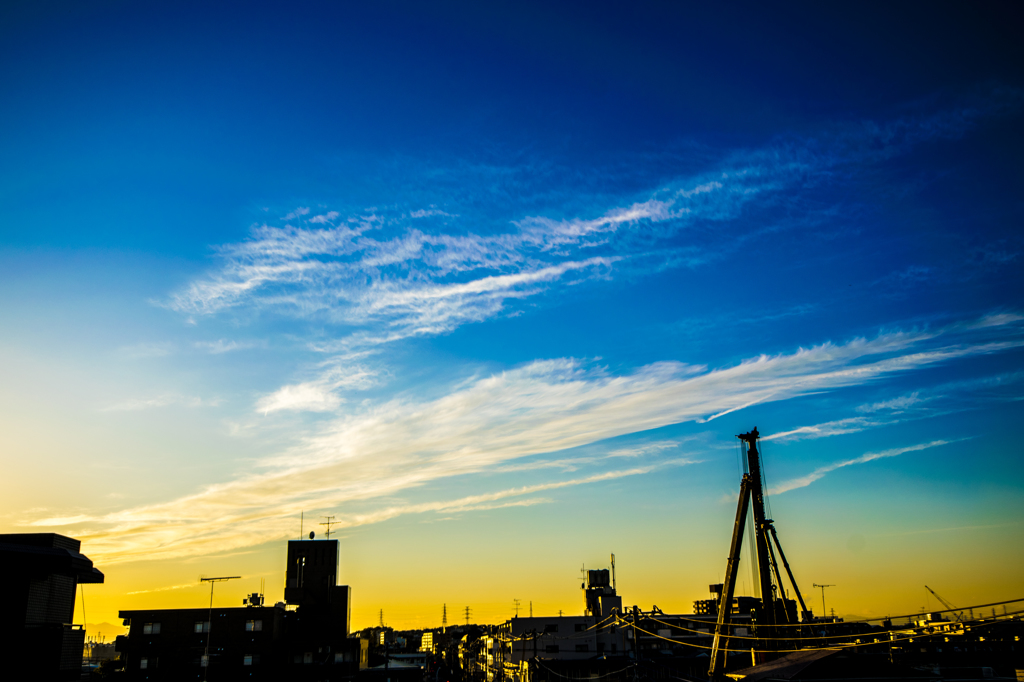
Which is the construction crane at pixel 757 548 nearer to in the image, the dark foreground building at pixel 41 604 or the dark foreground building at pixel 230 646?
the dark foreground building at pixel 41 604

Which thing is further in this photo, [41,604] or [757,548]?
[757,548]

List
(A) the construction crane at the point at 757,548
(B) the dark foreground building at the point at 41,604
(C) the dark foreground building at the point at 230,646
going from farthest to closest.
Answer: (C) the dark foreground building at the point at 230,646, (A) the construction crane at the point at 757,548, (B) the dark foreground building at the point at 41,604

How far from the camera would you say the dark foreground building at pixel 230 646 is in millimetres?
72000

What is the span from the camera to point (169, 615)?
74250 mm

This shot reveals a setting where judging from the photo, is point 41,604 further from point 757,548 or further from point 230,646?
point 230,646

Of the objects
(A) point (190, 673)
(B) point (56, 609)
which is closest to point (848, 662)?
(B) point (56, 609)

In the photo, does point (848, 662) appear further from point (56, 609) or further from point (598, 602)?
point (598, 602)

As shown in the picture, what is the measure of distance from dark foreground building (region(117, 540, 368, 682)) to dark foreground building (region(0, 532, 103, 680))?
52541mm

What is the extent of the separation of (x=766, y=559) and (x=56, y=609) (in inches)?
1333

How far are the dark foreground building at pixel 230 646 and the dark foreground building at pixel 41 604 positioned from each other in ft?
172

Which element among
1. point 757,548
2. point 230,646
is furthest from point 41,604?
point 230,646

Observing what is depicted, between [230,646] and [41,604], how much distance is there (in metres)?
56.3

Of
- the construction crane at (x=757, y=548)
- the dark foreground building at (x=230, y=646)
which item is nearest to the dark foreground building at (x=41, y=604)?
the construction crane at (x=757, y=548)

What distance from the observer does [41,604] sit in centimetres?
2378
